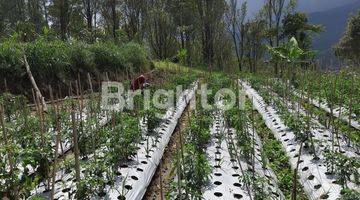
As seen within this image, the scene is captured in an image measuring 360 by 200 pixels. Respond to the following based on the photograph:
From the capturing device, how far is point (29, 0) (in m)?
27.3

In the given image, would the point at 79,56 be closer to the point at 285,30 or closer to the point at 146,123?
the point at 146,123

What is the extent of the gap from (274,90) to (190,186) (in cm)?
827

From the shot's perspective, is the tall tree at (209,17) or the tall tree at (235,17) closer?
the tall tree at (209,17)

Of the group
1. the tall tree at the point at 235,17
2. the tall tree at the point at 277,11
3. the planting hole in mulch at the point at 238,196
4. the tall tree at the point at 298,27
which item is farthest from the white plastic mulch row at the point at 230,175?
the tall tree at the point at 235,17

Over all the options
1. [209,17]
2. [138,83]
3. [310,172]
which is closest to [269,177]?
[310,172]

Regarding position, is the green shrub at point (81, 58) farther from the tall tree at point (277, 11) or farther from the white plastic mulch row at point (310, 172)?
the tall tree at point (277, 11)

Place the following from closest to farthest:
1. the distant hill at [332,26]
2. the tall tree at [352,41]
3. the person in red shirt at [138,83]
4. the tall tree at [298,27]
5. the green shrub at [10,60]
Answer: the green shrub at [10,60]
the person in red shirt at [138,83]
the tall tree at [298,27]
the tall tree at [352,41]
the distant hill at [332,26]

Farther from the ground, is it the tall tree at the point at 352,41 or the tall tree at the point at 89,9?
the tall tree at the point at 89,9

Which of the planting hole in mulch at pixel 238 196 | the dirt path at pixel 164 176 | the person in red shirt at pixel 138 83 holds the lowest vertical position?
the dirt path at pixel 164 176

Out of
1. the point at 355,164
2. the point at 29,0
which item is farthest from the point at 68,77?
the point at 29,0

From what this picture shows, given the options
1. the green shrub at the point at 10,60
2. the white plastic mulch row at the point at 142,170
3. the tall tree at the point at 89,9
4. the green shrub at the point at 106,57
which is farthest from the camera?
the tall tree at the point at 89,9

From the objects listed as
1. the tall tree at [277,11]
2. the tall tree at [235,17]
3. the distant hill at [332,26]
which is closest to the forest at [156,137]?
the tall tree at [277,11]

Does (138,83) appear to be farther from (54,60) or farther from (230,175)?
(230,175)

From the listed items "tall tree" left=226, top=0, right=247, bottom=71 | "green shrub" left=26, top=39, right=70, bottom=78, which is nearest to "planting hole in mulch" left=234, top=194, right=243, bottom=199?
"green shrub" left=26, top=39, right=70, bottom=78
